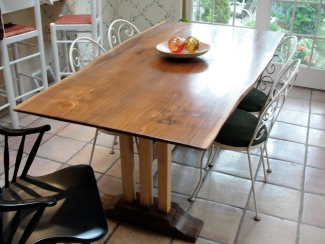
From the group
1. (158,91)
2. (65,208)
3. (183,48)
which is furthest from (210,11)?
(65,208)

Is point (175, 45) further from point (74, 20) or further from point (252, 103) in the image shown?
point (74, 20)

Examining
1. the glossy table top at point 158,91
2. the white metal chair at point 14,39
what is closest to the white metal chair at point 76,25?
the white metal chair at point 14,39

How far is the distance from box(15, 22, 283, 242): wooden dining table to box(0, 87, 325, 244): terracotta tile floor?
0.47 ft

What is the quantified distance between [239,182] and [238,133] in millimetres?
472

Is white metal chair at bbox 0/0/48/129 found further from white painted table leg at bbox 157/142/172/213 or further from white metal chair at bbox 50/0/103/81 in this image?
white painted table leg at bbox 157/142/172/213

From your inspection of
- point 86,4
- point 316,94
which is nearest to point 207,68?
point 316,94

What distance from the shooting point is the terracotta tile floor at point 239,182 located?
2.00 m

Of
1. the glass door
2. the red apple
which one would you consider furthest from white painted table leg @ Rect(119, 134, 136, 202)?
the glass door

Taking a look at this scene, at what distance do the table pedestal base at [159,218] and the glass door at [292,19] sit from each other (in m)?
2.23

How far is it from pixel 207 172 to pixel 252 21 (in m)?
1.91

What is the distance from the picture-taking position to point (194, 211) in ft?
7.01

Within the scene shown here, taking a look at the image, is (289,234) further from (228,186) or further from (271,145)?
(271,145)

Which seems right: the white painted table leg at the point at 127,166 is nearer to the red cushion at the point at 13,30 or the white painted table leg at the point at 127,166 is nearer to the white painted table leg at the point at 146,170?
the white painted table leg at the point at 146,170

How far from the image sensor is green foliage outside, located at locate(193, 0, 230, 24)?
3.77 m
